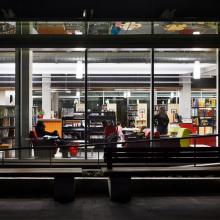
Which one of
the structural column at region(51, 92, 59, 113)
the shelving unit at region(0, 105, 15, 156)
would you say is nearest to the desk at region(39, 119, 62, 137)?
the structural column at region(51, 92, 59, 113)

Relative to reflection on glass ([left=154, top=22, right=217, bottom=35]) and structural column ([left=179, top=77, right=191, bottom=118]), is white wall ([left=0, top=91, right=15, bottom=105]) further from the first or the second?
structural column ([left=179, top=77, right=191, bottom=118])

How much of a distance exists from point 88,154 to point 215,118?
417cm

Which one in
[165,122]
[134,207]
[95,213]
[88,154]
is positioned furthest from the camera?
[165,122]

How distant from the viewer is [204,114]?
14266 mm

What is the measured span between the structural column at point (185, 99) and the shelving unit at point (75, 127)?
3431 millimetres

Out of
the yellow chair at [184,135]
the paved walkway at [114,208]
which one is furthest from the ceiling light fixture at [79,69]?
the paved walkway at [114,208]

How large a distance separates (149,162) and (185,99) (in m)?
6.68

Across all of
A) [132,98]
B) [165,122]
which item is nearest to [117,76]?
[132,98]

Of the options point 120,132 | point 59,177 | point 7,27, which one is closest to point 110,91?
point 120,132

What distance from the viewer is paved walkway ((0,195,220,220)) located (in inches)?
251

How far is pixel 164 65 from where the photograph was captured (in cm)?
1370

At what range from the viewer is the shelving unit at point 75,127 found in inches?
524

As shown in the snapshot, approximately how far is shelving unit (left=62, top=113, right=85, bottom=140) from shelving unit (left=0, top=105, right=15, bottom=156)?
1.71 m
